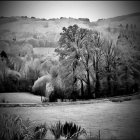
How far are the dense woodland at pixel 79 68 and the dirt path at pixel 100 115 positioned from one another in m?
0.25

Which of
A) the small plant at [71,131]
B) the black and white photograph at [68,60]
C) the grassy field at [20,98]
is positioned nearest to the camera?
the small plant at [71,131]

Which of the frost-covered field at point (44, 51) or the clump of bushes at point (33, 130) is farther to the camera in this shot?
the frost-covered field at point (44, 51)

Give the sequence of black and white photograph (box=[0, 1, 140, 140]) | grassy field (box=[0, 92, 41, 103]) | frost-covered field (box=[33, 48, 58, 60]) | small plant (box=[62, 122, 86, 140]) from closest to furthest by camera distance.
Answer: small plant (box=[62, 122, 86, 140])
black and white photograph (box=[0, 1, 140, 140])
grassy field (box=[0, 92, 41, 103])
frost-covered field (box=[33, 48, 58, 60])

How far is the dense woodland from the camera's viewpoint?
11.6ft

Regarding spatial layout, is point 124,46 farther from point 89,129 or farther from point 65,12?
point 89,129

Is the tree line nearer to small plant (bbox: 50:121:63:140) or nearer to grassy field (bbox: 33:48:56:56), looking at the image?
grassy field (bbox: 33:48:56:56)

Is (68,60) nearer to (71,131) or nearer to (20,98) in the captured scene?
(20,98)

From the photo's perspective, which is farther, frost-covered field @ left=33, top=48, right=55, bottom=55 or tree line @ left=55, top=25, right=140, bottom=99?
frost-covered field @ left=33, top=48, right=55, bottom=55

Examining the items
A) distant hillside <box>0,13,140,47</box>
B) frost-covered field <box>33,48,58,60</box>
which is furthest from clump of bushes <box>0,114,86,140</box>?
distant hillside <box>0,13,140,47</box>

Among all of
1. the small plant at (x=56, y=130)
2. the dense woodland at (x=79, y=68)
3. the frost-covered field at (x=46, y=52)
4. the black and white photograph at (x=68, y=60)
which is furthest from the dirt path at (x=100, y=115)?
the frost-covered field at (x=46, y=52)

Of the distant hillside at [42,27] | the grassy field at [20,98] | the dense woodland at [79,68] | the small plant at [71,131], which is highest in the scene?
the distant hillside at [42,27]

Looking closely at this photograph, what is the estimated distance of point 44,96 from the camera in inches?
139

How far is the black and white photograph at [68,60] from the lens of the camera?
3350 millimetres

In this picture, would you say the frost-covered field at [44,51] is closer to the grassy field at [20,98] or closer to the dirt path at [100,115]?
the grassy field at [20,98]
